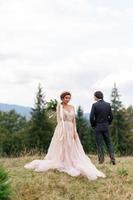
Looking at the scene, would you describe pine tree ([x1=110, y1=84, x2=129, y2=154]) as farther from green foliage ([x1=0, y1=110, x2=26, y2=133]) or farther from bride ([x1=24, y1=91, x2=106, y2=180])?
bride ([x1=24, y1=91, x2=106, y2=180])

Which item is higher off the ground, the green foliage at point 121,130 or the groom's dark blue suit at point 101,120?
the green foliage at point 121,130

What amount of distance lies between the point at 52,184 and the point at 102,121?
404cm

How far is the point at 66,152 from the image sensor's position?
14.9 metres

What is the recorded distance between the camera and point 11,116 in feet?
358

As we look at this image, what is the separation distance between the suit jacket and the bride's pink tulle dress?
4.69ft

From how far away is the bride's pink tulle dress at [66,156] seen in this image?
14.5 m

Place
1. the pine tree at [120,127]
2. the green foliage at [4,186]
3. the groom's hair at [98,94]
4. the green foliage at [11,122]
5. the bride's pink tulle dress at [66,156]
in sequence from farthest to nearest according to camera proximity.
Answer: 1. the green foliage at [11,122]
2. the pine tree at [120,127]
3. the groom's hair at [98,94]
4. the bride's pink tulle dress at [66,156]
5. the green foliage at [4,186]

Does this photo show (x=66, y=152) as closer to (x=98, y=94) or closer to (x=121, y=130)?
(x=98, y=94)

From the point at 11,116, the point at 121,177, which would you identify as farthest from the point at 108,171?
the point at 11,116

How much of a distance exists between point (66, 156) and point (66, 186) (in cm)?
164

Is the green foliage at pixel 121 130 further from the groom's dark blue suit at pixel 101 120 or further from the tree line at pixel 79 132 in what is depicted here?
the groom's dark blue suit at pixel 101 120

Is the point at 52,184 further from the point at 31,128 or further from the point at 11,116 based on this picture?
the point at 11,116

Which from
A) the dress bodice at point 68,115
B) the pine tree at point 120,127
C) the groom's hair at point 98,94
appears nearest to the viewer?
the dress bodice at point 68,115

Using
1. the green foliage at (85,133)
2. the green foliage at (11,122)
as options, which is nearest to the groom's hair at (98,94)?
the green foliage at (85,133)
